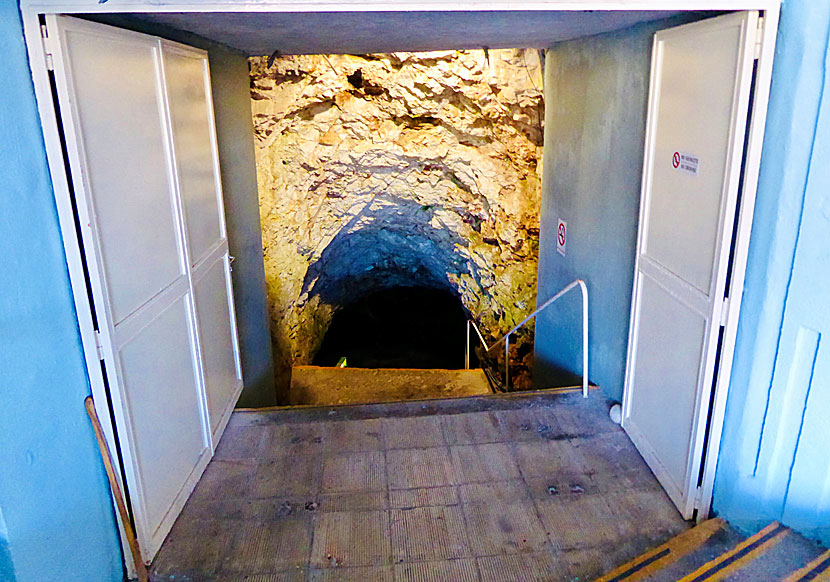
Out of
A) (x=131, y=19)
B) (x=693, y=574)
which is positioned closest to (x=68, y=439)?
(x=131, y=19)

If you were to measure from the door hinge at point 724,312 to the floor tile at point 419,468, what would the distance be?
70.5 inches

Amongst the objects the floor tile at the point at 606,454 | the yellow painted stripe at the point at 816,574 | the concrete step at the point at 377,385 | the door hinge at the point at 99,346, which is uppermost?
the door hinge at the point at 99,346

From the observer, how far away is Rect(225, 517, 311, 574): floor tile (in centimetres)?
303

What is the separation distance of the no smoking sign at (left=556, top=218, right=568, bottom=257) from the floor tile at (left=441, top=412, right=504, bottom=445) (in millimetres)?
1674

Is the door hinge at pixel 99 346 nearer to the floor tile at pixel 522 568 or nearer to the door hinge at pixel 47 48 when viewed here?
the door hinge at pixel 47 48

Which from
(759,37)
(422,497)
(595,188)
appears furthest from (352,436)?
(759,37)

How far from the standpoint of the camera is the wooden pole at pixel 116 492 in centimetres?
258

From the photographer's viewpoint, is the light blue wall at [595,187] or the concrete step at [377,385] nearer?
the light blue wall at [595,187]

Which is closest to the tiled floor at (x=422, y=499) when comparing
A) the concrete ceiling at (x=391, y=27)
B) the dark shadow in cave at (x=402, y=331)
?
the concrete ceiling at (x=391, y=27)

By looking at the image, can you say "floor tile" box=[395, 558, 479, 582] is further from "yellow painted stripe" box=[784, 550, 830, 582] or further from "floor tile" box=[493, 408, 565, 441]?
"yellow painted stripe" box=[784, 550, 830, 582]

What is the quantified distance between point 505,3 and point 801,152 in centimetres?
133

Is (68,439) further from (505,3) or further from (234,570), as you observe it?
(505,3)

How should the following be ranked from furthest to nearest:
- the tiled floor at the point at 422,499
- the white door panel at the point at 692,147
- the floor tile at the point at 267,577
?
1. the tiled floor at the point at 422,499
2. the floor tile at the point at 267,577
3. the white door panel at the point at 692,147

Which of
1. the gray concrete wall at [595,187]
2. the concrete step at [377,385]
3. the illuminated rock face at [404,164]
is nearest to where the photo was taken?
the gray concrete wall at [595,187]
